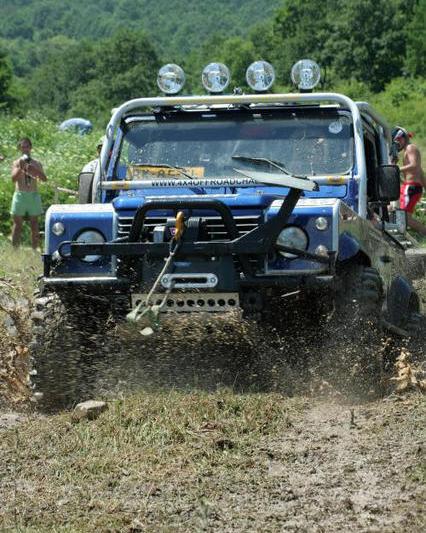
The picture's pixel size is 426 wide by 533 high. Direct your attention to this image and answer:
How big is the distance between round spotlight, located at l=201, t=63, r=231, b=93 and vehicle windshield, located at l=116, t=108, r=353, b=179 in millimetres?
385

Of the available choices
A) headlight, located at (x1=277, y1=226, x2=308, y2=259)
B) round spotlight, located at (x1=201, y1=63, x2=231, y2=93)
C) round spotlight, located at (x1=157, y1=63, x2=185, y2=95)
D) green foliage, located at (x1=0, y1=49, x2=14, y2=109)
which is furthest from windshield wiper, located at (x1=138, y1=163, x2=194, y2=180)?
green foliage, located at (x1=0, y1=49, x2=14, y2=109)

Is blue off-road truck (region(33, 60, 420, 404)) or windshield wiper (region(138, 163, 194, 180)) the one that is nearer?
blue off-road truck (region(33, 60, 420, 404))

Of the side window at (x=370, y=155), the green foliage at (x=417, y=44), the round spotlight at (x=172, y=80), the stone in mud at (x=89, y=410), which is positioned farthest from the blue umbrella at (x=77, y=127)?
the green foliage at (x=417, y=44)

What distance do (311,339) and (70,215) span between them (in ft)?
5.01

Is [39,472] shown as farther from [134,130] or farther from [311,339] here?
[134,130]

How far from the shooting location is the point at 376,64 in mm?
68188

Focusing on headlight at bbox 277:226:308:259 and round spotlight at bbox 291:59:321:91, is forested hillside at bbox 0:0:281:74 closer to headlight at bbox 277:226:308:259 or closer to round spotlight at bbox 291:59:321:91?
round spotlight at bbox 291:59:321:91

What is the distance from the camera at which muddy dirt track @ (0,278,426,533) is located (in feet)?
14.8

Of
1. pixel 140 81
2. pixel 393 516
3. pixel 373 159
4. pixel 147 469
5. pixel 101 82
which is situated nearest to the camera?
pixel 393 516

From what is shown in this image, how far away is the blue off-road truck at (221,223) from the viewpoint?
648 cm

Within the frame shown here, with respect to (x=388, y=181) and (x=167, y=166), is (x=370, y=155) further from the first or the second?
(x=167, y=166)

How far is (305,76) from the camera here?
8.37m

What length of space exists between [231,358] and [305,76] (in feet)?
7.55

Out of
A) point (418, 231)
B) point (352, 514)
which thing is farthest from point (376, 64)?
point (352, 514)
